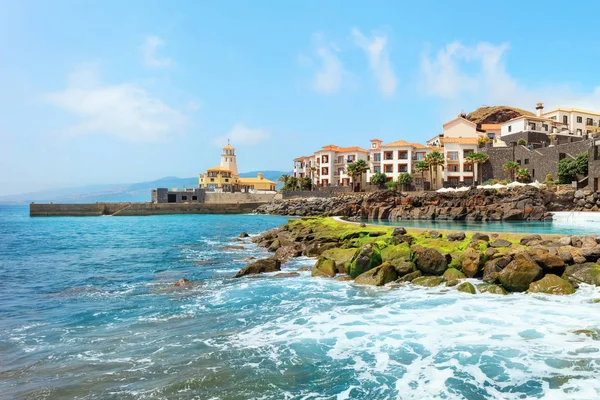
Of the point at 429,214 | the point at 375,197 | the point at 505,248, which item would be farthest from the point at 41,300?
the point at 375,197

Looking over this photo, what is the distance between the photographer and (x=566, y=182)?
62.5m

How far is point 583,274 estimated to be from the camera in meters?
15.7

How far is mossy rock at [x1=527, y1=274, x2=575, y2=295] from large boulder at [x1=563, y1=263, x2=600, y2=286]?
791 millimetres

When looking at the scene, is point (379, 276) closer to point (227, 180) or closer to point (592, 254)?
point (592, 254)

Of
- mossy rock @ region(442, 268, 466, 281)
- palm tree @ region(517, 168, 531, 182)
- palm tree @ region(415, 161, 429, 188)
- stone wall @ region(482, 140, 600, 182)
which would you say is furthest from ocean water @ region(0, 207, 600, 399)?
palm tree @ region(415, 161, 429, 188)

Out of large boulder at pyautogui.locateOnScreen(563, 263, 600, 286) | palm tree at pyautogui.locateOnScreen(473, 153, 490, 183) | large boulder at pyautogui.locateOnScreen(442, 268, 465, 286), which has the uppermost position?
palm tree at pyautogui.locateOnScreen(473, 153, 490, 183)

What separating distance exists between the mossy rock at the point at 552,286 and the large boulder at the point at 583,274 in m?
0.79

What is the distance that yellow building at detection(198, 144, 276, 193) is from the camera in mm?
113438

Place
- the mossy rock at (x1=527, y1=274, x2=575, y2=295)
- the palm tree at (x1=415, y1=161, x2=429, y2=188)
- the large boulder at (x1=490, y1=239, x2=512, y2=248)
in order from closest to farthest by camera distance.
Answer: the mossy rock at (x1=527, y1=274, x2=575, y2=295)
the large boulder at (x1=490, y1=239, x2=512, y2=248)
the palm tree at (x1=415, y1=161, x2=429, y2=188)

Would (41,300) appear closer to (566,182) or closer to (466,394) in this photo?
(466,394)

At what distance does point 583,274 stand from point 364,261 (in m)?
8.47

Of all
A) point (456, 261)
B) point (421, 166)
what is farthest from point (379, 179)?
point (456, 261)

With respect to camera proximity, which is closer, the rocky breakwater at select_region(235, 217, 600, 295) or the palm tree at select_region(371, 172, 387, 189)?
the rocky breakwater at select_region(235, 217, 600, 295)

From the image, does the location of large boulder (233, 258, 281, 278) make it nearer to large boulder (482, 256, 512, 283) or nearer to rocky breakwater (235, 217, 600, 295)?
rocky breakwater (235, 217, 600, 295)
